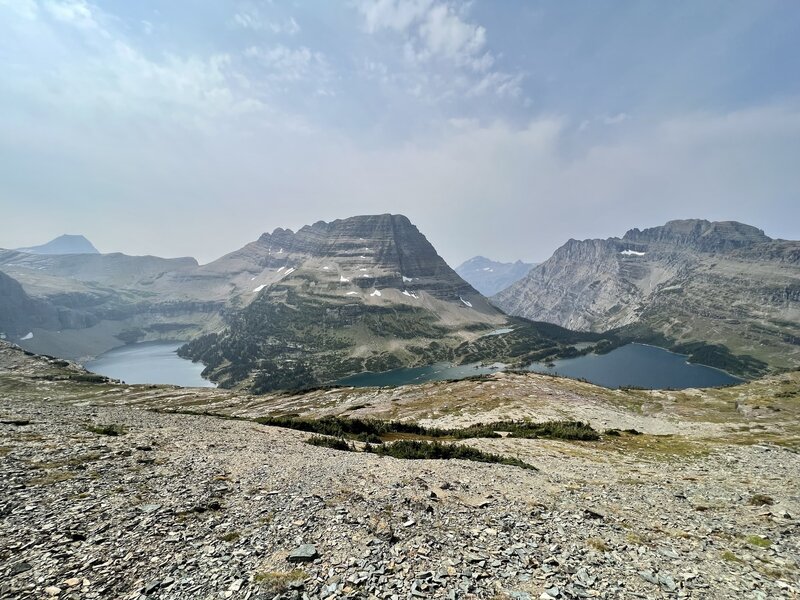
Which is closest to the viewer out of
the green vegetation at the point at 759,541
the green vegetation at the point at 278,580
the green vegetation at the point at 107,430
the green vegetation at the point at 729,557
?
the green vegetation at the point at 278,580

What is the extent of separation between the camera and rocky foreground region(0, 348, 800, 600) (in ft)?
40.3

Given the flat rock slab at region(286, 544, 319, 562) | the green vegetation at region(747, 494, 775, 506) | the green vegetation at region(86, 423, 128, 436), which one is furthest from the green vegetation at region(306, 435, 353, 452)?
the green vegetation at region(747, 494, 775, 506)

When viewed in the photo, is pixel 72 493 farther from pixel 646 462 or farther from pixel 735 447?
pixel 735 447

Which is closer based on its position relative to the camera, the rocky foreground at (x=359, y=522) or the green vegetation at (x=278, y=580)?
the green vegetation at (x=278, y=580)

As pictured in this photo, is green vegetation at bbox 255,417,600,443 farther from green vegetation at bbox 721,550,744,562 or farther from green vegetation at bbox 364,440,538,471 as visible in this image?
green vegetation at bbox 721,550,744,562

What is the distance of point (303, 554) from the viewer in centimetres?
1365

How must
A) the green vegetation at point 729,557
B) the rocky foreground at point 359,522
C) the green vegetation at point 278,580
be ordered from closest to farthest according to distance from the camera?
the green vegetation at point 278,580, the rocky foreground at point 359,522, the green vegetation at point 729,557

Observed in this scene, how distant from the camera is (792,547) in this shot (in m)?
16.8

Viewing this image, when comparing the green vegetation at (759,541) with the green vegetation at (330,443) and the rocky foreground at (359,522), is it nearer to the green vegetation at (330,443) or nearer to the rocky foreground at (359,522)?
the rocky foreground at (359,522)

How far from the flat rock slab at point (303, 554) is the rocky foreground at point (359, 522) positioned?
1.8 inches

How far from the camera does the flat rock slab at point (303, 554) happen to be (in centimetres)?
1351

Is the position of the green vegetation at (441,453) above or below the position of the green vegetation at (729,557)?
below

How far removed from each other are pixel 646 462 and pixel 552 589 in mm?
33385

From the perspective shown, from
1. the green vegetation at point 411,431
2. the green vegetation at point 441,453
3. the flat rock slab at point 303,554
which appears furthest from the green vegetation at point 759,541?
the green vegetation at point 411,431
